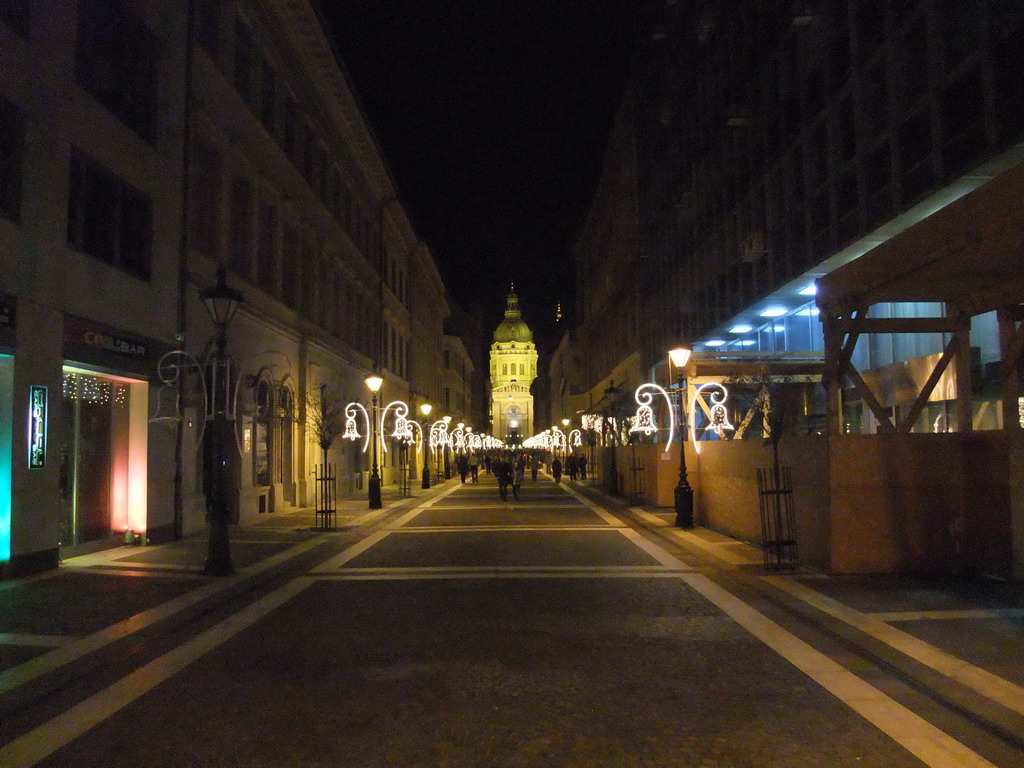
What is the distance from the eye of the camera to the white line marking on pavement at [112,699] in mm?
5766

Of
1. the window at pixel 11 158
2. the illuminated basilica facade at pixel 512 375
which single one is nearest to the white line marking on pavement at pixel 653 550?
the window at pixel 11 158

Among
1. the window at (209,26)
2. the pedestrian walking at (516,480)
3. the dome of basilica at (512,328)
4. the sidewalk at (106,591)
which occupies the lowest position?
the sidewalk at (106,591)

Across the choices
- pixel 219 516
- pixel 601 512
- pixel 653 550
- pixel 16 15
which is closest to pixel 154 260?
pixel 16 15

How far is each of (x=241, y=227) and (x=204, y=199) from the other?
9.14ft

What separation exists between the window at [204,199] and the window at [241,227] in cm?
106

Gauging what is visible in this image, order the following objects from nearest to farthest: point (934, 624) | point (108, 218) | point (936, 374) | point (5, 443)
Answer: point (934, 624), point (5, 443), point (936, 374), point (108, 218)

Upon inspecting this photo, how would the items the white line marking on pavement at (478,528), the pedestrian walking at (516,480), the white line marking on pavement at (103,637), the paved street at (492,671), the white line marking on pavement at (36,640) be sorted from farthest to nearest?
the pedestrian walking at (516,480)
the white line marking on pavement at (478,528)
the white line marking on pavement at (36,640)
the white line marking on pavement at (103,637)
the paved street at (492,671)

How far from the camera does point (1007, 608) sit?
9.68 m

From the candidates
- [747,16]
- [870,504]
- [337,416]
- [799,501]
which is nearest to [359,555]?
[799,501]

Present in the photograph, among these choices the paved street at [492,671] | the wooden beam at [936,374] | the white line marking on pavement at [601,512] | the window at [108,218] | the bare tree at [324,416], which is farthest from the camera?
the bare tree at [324,416]

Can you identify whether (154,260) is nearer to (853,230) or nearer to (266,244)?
(266,244)

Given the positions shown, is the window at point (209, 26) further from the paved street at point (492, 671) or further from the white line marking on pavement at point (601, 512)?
the white line marking on pavement at point (601, 512)

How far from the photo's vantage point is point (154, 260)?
17312 mm

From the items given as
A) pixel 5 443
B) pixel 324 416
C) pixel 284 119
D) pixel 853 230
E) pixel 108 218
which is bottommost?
pixel 5 443
